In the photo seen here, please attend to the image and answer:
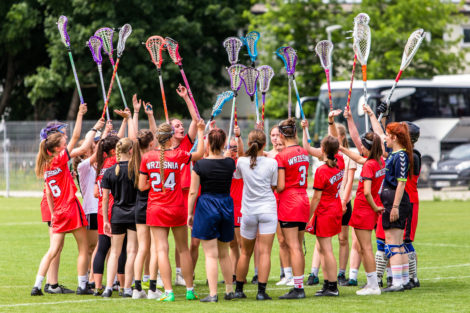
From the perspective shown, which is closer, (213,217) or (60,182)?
(213,217)

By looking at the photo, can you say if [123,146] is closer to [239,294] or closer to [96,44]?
[239,294]

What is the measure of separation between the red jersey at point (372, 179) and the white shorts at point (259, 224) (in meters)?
1.26

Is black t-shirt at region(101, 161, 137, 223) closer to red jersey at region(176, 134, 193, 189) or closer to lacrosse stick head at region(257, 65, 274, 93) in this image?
red jersey at region(176, 134, 193, 189)

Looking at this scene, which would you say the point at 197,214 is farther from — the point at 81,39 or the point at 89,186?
the point at 81,39

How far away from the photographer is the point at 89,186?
10133 mm

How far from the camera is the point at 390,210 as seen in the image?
376 inches

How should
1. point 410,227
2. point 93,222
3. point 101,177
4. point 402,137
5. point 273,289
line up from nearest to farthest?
1. point 402,137
2. point 101,177
3. point 410,227
4. point 273,289
5. point 93,222

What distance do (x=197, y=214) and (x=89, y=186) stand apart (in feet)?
6.45

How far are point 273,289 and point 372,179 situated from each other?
1919 millimetres

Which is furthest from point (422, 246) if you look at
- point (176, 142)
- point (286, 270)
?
point (176, 142)

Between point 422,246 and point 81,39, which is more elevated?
point 81,39

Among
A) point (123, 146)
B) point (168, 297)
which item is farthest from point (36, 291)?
point (123, 146)

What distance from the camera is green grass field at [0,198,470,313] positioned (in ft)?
27.5

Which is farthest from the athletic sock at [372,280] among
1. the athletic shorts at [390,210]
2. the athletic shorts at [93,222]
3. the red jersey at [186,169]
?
the athletic shorts at [93,222]
